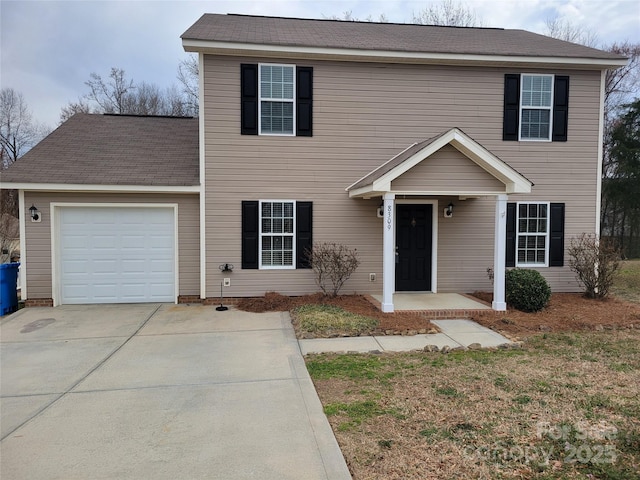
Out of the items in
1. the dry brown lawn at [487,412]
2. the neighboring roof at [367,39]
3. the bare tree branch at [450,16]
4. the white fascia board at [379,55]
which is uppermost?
the bare tree branch at [450,16]

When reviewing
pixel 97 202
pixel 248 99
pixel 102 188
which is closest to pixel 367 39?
pixel 248 99

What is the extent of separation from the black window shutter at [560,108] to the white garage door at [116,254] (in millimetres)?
9148

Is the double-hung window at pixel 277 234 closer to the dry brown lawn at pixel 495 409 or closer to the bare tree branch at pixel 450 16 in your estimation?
the dry brown lawn at pixel 495 409

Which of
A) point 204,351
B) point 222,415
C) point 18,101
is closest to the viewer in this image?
point 222,415

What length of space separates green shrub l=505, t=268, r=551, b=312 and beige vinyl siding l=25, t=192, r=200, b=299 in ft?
22.0

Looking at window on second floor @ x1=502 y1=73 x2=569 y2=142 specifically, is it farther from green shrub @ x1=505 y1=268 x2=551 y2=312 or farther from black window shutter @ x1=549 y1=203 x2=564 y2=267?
green shrub @ x1=505 y1=268 x2=551 y2=312

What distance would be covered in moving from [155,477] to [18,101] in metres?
33.5

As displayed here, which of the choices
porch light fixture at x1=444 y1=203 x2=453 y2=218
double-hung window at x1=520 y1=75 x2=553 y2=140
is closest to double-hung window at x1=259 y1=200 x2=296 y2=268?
porch light fixture at x1=444 y1=203 x2=453 y2=218

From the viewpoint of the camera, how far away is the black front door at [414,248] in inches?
372

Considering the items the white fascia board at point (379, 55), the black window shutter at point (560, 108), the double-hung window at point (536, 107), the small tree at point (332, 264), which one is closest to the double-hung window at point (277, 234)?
the small tree at point (332, 264)

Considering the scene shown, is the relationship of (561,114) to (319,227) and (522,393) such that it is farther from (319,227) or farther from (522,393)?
(522,393)

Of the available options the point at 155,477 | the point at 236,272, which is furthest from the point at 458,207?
the point at 155,477

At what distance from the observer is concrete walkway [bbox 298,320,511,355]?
5.98 metres

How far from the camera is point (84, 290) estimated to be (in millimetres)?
8938
